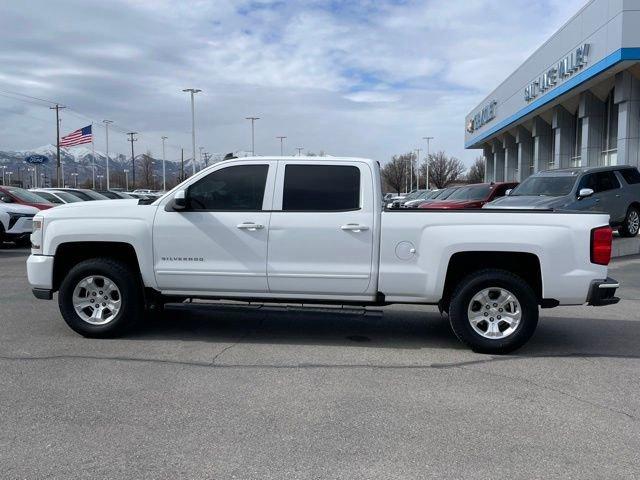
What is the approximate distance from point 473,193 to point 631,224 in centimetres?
584

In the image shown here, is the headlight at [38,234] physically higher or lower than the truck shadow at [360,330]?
higher

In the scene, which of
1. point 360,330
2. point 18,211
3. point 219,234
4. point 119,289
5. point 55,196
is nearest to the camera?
point 219,234

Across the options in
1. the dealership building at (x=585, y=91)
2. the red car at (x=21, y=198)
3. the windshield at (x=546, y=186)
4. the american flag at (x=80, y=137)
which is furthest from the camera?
the american flag at (x=80, y=137)

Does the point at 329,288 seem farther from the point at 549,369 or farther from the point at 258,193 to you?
the point at 549,369

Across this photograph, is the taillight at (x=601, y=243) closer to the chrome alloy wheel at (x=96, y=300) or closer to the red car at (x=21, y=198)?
the chrome alloy wheel at (x=96, y=300)

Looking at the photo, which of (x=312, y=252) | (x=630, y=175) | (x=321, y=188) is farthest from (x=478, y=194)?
(x=312, y=252)

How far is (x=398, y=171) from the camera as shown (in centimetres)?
10000

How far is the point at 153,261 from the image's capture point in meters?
6.59

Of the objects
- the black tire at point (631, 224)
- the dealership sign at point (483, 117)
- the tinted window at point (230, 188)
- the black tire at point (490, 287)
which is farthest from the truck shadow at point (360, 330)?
the dealership sign at point (483, 117)

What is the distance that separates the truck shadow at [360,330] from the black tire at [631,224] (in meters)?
8.18

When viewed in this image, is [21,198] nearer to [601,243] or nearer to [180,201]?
[180,201]

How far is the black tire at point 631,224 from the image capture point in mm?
15156

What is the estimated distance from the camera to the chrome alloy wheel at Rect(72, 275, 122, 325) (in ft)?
22.1

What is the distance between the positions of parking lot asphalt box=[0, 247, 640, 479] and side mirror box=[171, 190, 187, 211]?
1.27m
